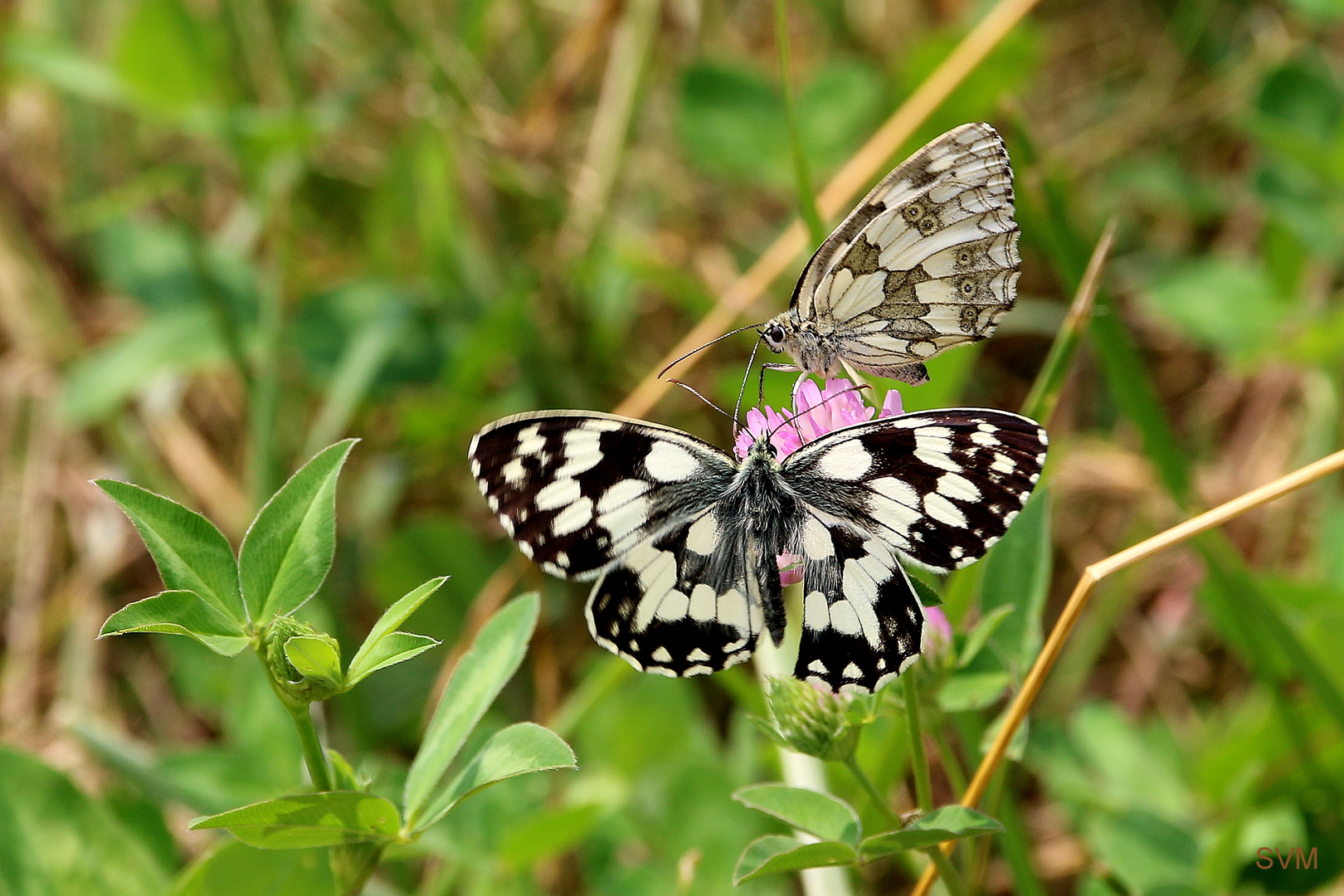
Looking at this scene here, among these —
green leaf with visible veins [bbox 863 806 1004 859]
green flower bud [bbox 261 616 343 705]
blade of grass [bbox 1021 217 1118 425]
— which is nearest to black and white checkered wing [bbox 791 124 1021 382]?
blade of grass [bbox 1021 217 1118 425]

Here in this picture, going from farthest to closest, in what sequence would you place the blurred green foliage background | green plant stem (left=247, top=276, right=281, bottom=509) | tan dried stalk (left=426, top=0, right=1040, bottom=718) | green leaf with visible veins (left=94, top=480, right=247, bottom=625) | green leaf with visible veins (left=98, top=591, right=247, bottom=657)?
green plant stem (left=247, top=276, right=281, bottom=509)
tan dried stalk (left=426, top=0, right=1040, bottom=718)
the blurred green foliage background
green leaf with visible veins (left=94, top=480, right=247, bottom=625)
green leaf with visible veins (left=98, top=591, right=247, bottom=657)

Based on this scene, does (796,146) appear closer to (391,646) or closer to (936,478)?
(936,478)

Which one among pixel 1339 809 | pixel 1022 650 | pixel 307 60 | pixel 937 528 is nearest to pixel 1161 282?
pixel 1339 809

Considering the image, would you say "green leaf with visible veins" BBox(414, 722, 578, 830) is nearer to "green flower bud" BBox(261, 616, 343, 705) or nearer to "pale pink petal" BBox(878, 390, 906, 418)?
"green flower bud" BBox(261, 616, 343, 705)

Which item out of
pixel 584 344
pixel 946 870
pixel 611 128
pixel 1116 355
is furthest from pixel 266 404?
pixel 946 870

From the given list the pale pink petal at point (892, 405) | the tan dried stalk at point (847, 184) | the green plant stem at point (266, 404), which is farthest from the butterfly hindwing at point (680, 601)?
the green plant stem at point (266, 404)

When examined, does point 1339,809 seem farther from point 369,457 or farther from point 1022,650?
point 369,457

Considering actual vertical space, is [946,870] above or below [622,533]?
below
